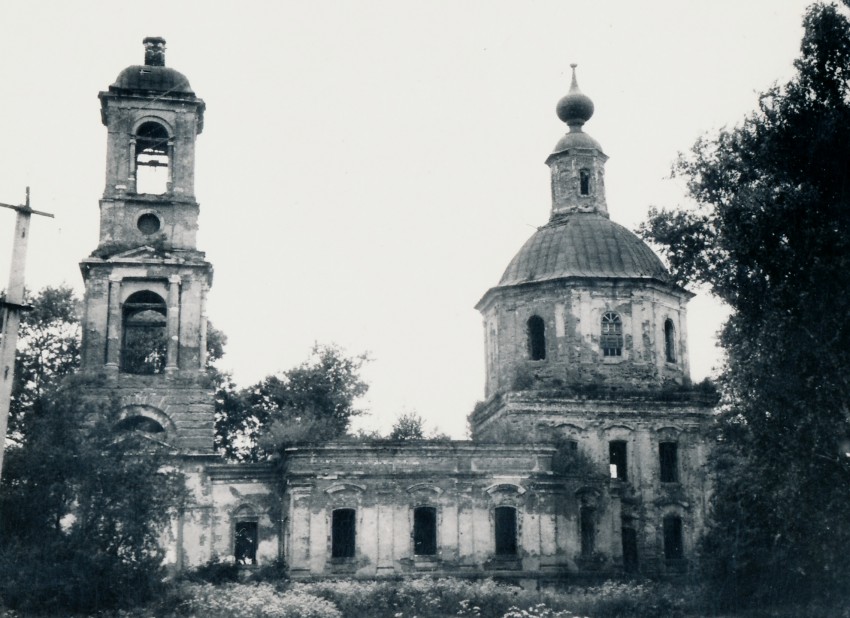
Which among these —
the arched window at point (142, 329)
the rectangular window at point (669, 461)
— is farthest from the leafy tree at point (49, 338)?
the rectangular window at point (669, 461)

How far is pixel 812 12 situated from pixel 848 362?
5357 millimetres

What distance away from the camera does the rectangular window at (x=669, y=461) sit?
3002cm

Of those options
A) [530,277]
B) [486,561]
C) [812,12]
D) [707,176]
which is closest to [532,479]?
[486,561]

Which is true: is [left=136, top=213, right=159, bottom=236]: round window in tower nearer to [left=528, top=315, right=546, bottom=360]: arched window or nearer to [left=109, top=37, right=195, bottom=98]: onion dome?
[left=109, top=37, right=195, bottom=98]: onion dome

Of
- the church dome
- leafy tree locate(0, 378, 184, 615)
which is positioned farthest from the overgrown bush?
the church dome

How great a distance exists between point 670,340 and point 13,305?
21086mm

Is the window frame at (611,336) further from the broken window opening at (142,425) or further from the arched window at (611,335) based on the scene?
the broken window opening at (142,425)

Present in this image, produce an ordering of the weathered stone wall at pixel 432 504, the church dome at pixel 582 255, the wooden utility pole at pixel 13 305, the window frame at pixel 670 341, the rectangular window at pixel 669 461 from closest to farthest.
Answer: the wooden utility pole at pixel 13 305, the weathered stone wall at pixel 432 504, the rectangular window at pixel 669 461, the church dome at pixel 582 255, the window frame at pixel 670 341

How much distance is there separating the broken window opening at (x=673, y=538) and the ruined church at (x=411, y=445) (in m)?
0.06

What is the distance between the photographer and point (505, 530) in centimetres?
2667

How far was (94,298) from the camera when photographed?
1035 inches

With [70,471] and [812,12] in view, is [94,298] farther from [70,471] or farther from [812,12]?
[812,12]

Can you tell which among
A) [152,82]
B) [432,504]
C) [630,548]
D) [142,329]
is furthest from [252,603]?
[152,82]

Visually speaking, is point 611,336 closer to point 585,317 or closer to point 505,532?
point 585,317
